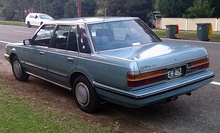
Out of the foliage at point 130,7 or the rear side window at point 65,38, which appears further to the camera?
the foliage at point 130,7

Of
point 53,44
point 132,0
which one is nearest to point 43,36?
point 53,44

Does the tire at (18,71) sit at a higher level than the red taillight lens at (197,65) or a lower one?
lower

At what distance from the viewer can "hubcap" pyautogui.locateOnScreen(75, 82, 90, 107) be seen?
4.76 meters

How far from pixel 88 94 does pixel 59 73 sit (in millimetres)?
906

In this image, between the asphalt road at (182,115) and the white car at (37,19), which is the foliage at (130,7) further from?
the asphalt road at (182,115)

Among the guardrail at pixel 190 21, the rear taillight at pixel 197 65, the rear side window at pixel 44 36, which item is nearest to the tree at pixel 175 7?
the guardrail at pixel 190 21

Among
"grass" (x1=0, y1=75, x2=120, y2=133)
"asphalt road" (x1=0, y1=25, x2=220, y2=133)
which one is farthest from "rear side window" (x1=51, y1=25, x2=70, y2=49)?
"asphalt road" (x1=0, y1=25, x2=220, y2=133)

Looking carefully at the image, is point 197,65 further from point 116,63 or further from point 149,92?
point 116,63

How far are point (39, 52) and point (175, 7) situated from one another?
97.2ft

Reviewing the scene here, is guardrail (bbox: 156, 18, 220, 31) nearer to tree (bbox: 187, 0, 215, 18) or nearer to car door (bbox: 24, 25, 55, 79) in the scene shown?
tree (bbox: 187, 0, 215, 18)

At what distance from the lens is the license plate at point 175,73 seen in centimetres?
426

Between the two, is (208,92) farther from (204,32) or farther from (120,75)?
(204,32)

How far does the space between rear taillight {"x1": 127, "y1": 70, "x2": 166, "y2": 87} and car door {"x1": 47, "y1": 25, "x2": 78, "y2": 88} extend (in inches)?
51.7

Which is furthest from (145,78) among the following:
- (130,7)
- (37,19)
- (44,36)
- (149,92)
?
(130,7)
